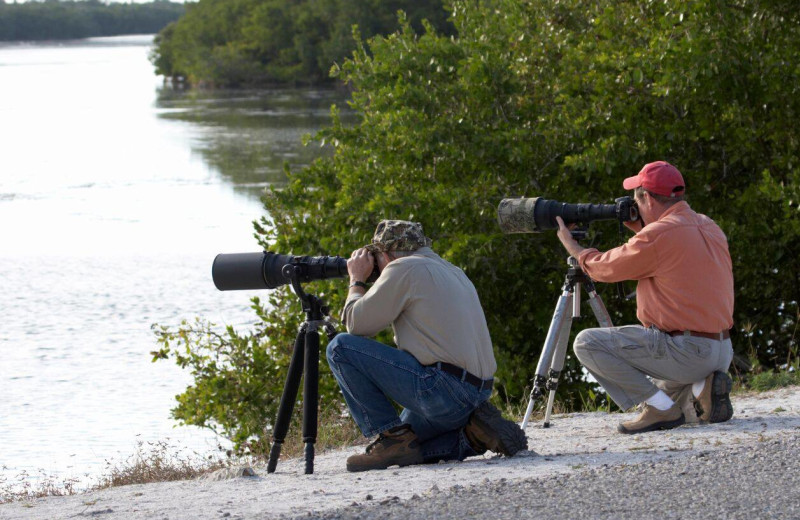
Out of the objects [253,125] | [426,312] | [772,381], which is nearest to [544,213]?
[426,312]

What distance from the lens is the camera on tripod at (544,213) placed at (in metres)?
5.23

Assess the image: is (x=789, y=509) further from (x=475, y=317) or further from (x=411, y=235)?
(x=411, y=235)

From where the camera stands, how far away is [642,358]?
5.14 meters

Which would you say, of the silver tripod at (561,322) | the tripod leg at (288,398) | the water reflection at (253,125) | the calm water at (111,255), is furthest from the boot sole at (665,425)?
the water reflection at (253,125)

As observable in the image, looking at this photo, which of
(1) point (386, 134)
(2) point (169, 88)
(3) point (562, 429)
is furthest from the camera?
(2) point (169, 88)

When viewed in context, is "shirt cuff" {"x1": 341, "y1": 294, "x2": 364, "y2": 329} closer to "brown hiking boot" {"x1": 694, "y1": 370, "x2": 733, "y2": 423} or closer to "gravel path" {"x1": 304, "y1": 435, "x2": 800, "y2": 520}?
"gravel path" {"x1": 304, "y1": 435, "x2": 800, "y2": 520}

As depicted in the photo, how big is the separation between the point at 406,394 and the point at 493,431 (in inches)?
16.3

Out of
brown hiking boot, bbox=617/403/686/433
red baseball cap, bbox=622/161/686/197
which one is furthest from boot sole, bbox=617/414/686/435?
red baseball cap, bbox=622/161/686/197

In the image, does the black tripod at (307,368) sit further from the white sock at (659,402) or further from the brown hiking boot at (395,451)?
the white sock at (659,402)

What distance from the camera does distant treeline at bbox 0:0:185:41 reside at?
14625 centimetres

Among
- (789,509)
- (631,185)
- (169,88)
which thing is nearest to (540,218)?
(631,185)

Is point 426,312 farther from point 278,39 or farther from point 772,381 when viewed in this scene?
point 278,39

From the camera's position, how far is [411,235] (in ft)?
15.8

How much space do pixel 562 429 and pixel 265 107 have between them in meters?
44.8
